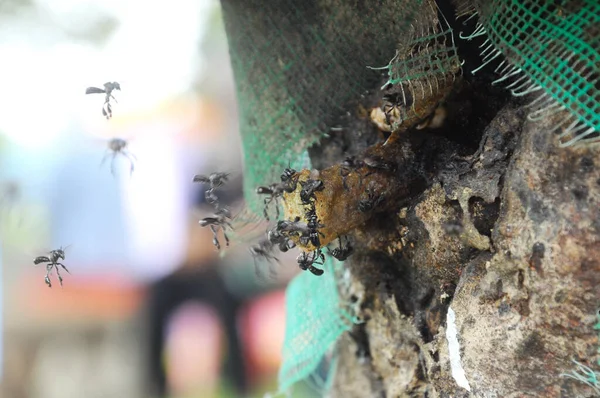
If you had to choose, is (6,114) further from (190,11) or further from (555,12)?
(555,12)

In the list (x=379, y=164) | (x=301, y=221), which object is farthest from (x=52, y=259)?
(x=379, y=164)

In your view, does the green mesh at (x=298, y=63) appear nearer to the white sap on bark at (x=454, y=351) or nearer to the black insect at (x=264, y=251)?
the black insect at (x=264, y=251)

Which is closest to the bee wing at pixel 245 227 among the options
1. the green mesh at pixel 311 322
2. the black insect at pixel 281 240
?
the green mesh at pixel 311 322

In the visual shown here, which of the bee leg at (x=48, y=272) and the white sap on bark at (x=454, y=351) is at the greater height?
the bee leg at (x=48, y=272)

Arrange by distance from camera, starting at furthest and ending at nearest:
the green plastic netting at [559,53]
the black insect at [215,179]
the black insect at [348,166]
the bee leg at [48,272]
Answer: the bee leg at [48,272] → the black insect at [215,179] → the black insect at [348,166] → the green plastic netting at [559,53]

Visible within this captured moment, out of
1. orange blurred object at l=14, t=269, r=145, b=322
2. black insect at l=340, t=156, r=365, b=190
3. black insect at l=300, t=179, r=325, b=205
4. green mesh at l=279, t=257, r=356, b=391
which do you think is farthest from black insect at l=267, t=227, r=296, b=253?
orange blurred object at l=14, t=269, r=145, b=322

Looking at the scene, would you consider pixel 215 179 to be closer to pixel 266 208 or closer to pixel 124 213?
pixel 266 208

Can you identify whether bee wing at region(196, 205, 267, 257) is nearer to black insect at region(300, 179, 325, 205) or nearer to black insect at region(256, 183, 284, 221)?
black insect at region(256, 183, 284, 221)
